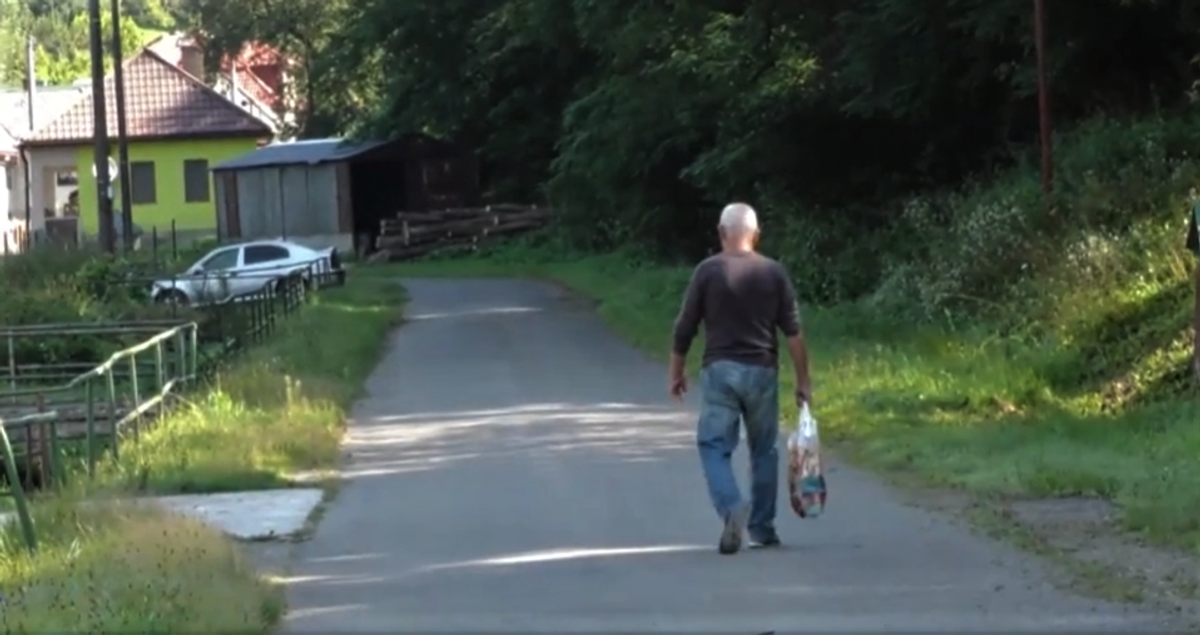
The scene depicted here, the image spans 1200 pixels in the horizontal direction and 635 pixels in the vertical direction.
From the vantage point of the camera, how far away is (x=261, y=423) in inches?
714

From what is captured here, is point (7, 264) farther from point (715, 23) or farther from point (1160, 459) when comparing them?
point (1160, 459)

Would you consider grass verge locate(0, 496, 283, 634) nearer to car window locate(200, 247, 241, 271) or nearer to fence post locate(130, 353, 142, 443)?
fence post locate(130, 353, 142, 443)

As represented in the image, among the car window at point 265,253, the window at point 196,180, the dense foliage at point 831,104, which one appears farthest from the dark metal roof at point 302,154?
the dense foliage at point 831,104

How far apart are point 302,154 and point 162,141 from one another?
14066mm

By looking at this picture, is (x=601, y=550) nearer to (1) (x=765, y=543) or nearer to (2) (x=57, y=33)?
(1) (x=765, y=543)

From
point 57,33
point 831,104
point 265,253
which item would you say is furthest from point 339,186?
point 57,33

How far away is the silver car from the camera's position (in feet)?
126

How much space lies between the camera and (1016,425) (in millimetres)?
16859

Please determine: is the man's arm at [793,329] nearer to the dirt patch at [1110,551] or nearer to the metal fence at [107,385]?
the dirt patch at [1110,551]

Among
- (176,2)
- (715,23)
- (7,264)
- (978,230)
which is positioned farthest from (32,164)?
(978,230)

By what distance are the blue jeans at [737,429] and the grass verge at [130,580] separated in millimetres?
2471

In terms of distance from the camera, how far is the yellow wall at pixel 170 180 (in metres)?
77.3

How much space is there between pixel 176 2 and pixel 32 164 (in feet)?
58.6

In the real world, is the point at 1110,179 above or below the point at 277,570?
above
